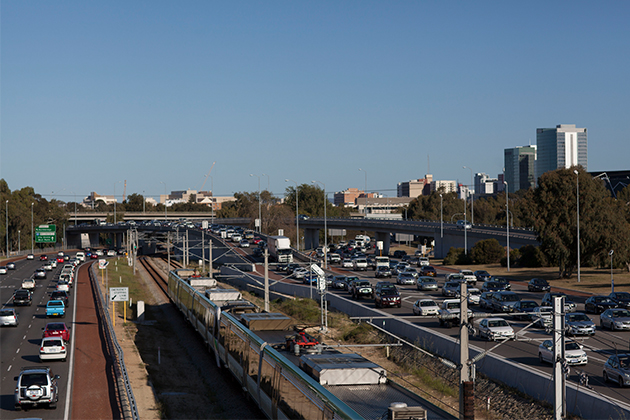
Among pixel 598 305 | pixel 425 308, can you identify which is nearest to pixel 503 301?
pixel 425 308

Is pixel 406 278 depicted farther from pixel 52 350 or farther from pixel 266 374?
pixel 266 374

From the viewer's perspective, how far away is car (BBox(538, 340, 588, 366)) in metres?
27.1

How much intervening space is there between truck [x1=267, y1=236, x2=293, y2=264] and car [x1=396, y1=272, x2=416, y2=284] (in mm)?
24289

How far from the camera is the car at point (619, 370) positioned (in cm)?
2397

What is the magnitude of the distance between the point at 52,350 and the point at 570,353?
2610 cm

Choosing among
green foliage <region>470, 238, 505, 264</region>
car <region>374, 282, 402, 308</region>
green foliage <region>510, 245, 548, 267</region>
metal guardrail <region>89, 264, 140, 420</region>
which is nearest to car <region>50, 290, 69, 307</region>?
metal guardrail <region>89, 264, 140, 420</region>

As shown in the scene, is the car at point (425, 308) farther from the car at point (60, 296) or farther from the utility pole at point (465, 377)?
the car at point (60, 296)

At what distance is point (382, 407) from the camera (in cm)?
1342

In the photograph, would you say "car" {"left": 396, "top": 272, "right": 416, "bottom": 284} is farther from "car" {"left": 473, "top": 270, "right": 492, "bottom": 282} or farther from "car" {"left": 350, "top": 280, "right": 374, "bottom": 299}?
"car" {"left": 350, "top": 280, "right": 374, "bottom": 299}

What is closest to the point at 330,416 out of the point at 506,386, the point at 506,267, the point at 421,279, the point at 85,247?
the point at 506,386

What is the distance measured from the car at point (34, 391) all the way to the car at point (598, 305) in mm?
35533

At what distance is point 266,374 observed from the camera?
19.9 m

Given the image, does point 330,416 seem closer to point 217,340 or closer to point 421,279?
point 217,340

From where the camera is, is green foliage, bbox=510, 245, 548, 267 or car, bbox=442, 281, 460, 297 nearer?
car, bbox=442, 281, 460, 297
